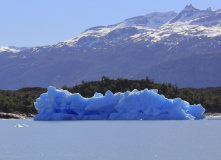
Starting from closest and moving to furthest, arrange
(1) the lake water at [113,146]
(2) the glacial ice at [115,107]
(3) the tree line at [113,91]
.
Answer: (1) the lake water at [113,146]
(2) the glacial ice at [115,107]
(3) the tree line at [113,91]

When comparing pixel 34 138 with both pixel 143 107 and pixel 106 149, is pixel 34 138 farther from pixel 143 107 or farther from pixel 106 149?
pixel 143 107

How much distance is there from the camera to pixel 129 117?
73.2m

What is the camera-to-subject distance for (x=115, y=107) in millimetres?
73000

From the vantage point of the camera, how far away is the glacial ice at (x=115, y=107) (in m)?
71.2

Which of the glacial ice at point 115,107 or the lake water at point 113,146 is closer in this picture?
the lake water at point 113,146

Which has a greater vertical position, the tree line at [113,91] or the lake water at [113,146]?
the tree line at [113,91]

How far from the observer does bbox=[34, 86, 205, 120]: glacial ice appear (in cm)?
7119

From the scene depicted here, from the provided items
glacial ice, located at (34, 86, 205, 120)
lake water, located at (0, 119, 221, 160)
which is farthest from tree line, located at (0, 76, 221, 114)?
lake water, located at (0, 119, 221, 160)

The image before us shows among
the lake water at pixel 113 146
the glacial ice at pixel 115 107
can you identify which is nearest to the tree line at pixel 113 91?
the glacial ice at pixel 115 107

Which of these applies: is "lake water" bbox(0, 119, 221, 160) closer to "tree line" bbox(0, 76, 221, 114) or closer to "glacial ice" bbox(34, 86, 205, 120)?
"glacial ice" bbox(34, 86, 205, 120)

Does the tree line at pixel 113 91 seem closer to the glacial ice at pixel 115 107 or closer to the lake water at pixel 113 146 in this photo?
the glacial ice at pixel 115 107

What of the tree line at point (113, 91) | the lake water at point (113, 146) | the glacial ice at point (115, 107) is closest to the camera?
the lake water at point (113, 146)


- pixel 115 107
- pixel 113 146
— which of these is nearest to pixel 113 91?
pixel 115 107

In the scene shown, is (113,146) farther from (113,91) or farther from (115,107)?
(113,91)
